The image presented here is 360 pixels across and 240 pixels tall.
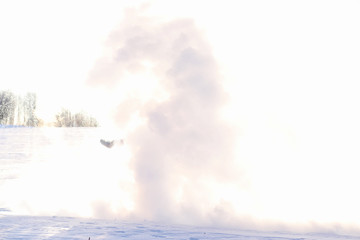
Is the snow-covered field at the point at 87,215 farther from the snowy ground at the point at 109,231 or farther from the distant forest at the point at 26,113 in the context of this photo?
the distant forest at the point at 26,113

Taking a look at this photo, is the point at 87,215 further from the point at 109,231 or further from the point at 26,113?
the point at 26,113

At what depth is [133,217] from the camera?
48.3ft

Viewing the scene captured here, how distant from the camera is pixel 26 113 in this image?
463 feet

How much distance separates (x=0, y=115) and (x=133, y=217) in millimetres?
A: 131926

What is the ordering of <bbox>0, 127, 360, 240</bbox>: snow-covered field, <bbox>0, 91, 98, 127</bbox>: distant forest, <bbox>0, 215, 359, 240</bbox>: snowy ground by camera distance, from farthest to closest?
<bbox>0, 91, 98, 127</bbox>: distant forest < <bbox>0, 127, 360, 240</bbox>: snow-covered field < <bbox>0, 215, 359, 240</bbox>: snowy ground

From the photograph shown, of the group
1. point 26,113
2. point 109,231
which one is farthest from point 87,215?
point 26,113

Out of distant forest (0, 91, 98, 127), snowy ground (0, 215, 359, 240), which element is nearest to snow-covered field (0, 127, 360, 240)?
snowy ground (0, 215, 359, 240)

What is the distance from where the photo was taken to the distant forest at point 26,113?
135 m

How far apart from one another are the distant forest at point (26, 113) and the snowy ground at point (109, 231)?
119974 millimetres

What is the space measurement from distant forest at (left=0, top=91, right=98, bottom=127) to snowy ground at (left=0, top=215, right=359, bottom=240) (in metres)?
120

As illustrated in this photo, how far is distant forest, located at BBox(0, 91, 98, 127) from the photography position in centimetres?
13500

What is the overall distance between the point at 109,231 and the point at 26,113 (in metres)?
140

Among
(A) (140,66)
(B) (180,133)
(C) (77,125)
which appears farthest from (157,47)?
(C) (77,125)

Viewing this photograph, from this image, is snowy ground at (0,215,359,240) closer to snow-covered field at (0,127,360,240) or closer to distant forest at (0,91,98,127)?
snow-covered field at (0,127,360,240)
